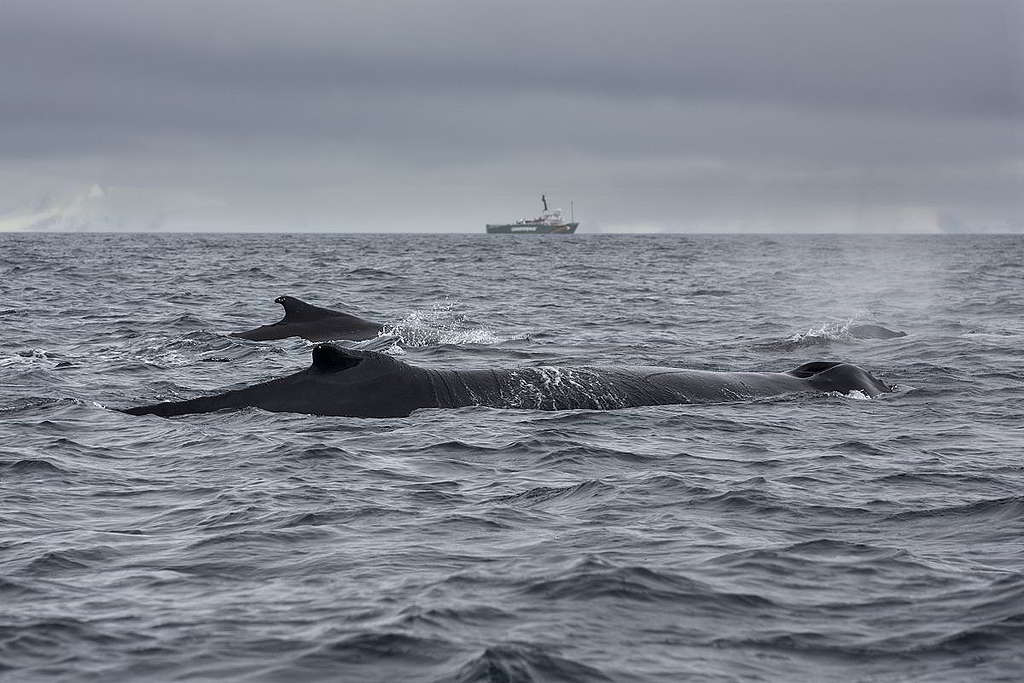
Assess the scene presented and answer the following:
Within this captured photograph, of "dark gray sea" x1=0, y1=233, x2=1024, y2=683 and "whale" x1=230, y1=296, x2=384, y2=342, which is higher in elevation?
"whale" x1=230, y1=296, x2=384, y2=342

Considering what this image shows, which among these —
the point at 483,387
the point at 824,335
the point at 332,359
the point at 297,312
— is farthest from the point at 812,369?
the point at 297,312

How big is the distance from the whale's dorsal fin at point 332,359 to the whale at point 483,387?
0.01 meters

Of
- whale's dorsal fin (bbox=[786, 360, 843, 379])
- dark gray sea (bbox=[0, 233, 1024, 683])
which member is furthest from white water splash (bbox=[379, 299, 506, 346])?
whale's dorsal fin (bbox=[786, 360, 843, 379])

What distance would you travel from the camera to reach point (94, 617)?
7090 mm

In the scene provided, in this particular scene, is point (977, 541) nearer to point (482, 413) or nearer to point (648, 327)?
point (482, 413)

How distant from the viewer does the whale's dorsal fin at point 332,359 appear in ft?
44.8

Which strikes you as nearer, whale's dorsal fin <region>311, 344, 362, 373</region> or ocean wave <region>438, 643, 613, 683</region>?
ocean wave <region>438, 643, 613, 683</region>

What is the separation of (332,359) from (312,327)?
12.0m

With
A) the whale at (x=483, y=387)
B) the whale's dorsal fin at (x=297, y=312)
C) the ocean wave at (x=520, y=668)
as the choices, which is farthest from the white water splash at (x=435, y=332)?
the ocean wave at (x=520, y=668)

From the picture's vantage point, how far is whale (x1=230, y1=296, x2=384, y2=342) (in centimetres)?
2516

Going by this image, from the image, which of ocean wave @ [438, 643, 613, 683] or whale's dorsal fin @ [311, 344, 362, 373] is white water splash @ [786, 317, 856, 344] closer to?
whale's dorsal fin @ [311, 344, 362, 373]

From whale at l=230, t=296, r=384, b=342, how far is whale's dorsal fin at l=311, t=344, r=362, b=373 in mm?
10794

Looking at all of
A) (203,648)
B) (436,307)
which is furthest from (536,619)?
(436,307)

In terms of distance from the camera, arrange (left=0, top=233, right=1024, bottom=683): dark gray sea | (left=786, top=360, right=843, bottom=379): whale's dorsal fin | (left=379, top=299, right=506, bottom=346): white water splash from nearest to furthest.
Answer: (left=0, top=233, right=1024, bottom=683): dark gray sea
(left=786, top=360, right=843, bottom=379): whale's dorsal fin
(left=379, top=299, right=506, bottom=346): white water splash
